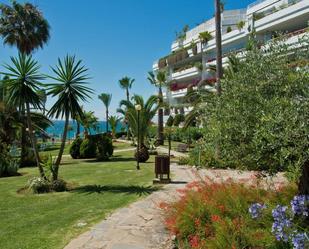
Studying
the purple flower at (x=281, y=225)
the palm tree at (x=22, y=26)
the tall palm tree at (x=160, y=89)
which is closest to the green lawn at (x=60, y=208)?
the purple flower at (x=281, y=225)

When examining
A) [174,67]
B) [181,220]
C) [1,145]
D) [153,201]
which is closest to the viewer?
[181,220]

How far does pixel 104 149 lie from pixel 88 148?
2075 mm

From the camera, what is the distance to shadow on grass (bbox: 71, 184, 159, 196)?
11.9 meters

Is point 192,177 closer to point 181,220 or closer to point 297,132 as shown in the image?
point 181,220

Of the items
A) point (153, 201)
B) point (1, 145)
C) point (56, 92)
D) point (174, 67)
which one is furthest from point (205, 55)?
point (153, 201)

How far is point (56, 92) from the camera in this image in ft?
44.1

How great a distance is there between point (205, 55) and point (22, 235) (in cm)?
4452

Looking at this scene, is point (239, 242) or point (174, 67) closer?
point (239, 242)

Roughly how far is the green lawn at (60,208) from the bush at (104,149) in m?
10.4

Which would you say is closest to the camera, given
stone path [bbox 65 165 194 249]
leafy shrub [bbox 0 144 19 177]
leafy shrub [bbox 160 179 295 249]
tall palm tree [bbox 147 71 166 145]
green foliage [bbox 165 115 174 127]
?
leafy shrub [bbox 160 179 295 249]

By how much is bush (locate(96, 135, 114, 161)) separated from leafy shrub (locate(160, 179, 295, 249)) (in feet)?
60.8

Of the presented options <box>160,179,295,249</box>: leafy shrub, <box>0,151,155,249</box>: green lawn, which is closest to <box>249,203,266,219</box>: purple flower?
<box>160,179,295,249</box>: leafy shrub

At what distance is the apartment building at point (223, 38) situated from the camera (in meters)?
32.7

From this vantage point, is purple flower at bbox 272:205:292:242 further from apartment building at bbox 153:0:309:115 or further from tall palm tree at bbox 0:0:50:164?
tall palm tree at bbox 0:0:50:164
